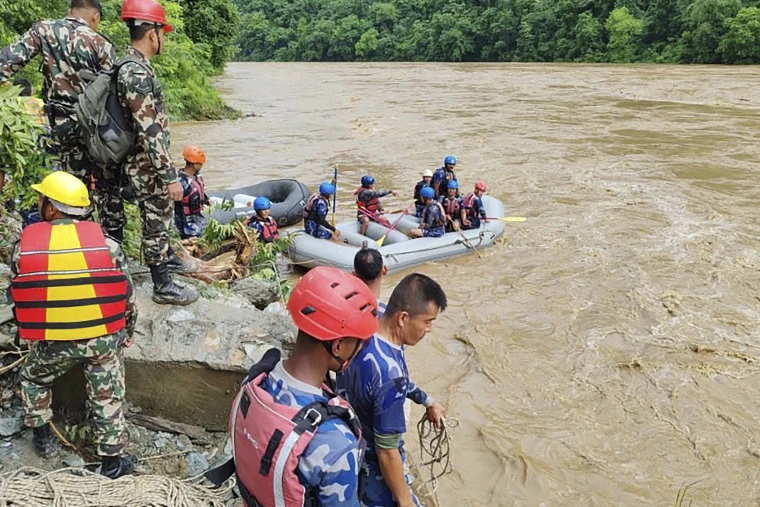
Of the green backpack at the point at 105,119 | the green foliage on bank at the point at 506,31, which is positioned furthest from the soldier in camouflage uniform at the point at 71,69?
the green foliage on bank at the point at 506,31

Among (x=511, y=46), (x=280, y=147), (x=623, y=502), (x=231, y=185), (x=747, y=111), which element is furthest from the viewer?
(x=511, y=46)

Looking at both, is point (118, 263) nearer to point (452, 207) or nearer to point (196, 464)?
point (196, 464)

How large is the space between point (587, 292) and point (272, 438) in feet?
20.0

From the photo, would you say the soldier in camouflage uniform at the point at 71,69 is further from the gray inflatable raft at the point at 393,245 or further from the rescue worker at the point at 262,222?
the gray inflatable raft at the point at 393,245

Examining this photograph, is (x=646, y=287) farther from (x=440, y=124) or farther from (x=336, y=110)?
(x=336, y=110)

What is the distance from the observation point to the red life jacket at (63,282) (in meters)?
2.28

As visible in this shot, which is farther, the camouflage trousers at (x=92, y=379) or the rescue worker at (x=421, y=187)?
the rescue worker at (x=421, y=187)

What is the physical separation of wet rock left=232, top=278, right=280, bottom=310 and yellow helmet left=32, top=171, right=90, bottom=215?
189cm

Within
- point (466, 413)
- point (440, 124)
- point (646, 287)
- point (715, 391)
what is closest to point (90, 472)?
point (466, 413)

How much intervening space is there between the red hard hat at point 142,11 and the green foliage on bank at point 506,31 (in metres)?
34.6

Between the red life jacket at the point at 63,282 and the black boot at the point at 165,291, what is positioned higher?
the red life jacket at the point at 63,282

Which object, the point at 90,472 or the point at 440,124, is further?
the point at 440,124

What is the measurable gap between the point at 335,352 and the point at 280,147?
1417 centimetres

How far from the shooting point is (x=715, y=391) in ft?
16.6
